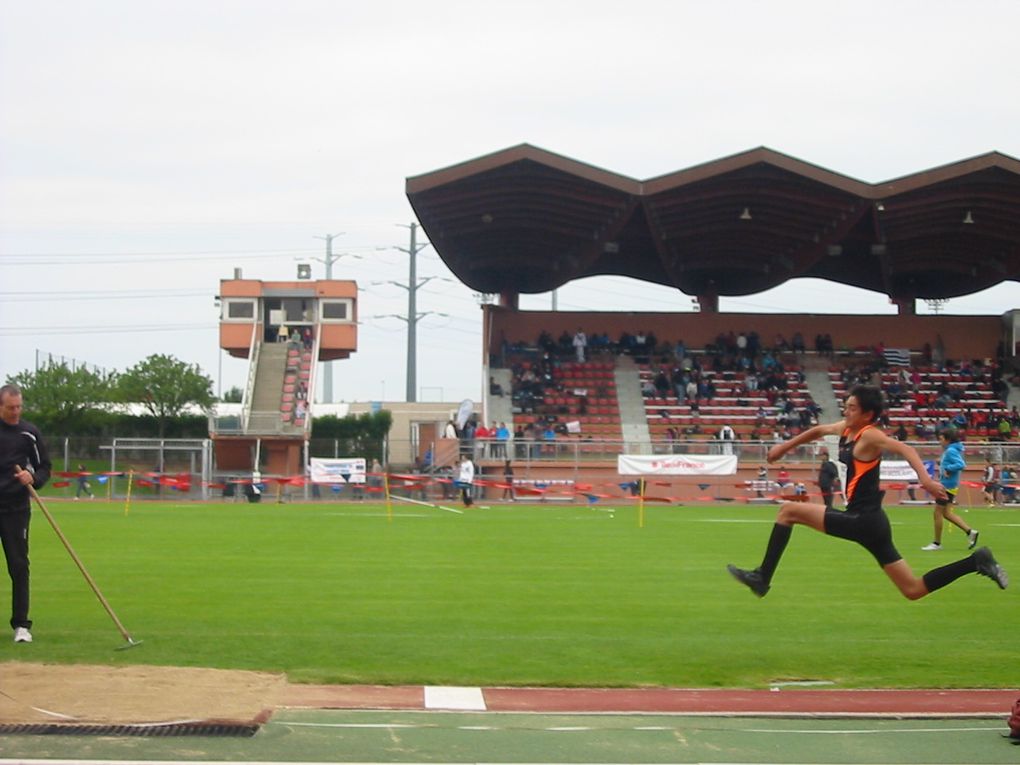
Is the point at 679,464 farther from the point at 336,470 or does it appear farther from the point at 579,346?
the point at 579,346

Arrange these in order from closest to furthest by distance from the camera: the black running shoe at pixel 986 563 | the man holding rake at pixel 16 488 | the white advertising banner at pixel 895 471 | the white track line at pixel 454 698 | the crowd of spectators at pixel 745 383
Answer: the white track line at pixel 454 698 < the black running shoe at pixel 986 563 < the man holding rake at pixel 16 488 < the white advertising banner at pixel 895 471 < the crowd of spectators at pixel 745 383

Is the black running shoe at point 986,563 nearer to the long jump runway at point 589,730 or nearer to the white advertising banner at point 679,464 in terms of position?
the long jump runway at point 589,730

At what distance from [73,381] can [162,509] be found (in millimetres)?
32548

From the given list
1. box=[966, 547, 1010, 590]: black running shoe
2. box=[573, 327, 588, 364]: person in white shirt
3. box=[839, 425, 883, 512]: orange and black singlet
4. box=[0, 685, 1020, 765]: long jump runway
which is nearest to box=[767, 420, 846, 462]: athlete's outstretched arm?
box=[839, 425, 883, 512]: orange and black singlet

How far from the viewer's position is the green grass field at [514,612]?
10156 millimetres

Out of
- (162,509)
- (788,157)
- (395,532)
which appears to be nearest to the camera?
(395,532)

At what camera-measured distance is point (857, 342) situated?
181ft

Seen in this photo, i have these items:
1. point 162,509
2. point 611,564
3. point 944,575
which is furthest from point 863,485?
point 162,509

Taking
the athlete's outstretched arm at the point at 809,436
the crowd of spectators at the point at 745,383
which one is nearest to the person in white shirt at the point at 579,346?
the crowd of spectators at the point at 745,383

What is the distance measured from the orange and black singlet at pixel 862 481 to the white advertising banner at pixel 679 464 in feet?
102

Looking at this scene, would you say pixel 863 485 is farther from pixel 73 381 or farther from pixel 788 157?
pixel 73 381

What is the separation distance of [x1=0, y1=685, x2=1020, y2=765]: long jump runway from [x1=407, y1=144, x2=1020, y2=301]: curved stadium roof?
1381 inches

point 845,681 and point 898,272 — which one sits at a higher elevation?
point 898,272

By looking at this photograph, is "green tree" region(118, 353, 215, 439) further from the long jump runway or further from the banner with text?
the long jump runway
